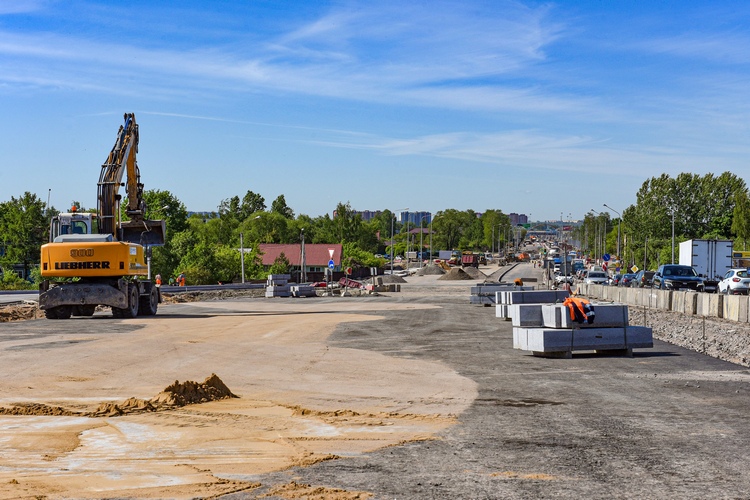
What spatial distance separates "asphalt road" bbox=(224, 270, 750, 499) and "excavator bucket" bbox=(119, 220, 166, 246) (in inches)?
724

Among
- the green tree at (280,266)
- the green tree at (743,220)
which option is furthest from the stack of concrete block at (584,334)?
the green tree at (743,220)

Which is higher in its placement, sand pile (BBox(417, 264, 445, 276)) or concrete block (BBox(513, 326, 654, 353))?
concrete block (BBox(513, 326, 654, 353))

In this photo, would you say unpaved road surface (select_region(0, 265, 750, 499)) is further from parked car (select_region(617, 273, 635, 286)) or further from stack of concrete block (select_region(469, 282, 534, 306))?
parked car (select_region(617, 273, 635, 286))

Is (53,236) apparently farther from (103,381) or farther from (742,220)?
(742,220)

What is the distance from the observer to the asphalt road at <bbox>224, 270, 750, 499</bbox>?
8.01 metres

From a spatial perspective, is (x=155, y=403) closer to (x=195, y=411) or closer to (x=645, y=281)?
(x=195, y=411)

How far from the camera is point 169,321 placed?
98.5ft

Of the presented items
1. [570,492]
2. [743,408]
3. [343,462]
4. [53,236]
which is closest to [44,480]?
[343,462]

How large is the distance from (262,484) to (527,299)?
22505mm


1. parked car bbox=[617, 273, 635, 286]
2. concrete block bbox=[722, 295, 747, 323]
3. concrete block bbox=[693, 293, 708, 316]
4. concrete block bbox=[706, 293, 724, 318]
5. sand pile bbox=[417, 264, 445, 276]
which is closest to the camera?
concrete block bbox=[722, 295, 747, 323]

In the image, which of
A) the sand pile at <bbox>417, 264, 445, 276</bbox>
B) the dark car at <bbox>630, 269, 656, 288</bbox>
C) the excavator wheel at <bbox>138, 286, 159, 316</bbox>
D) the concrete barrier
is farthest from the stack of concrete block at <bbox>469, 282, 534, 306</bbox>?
the sand pile at <bbox>417, 264, 445, 276</bbox>

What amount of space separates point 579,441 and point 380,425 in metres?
2.53

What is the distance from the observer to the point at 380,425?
1098 cm

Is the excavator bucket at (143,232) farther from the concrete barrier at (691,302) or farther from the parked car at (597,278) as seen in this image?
the parked car at (597,278)
